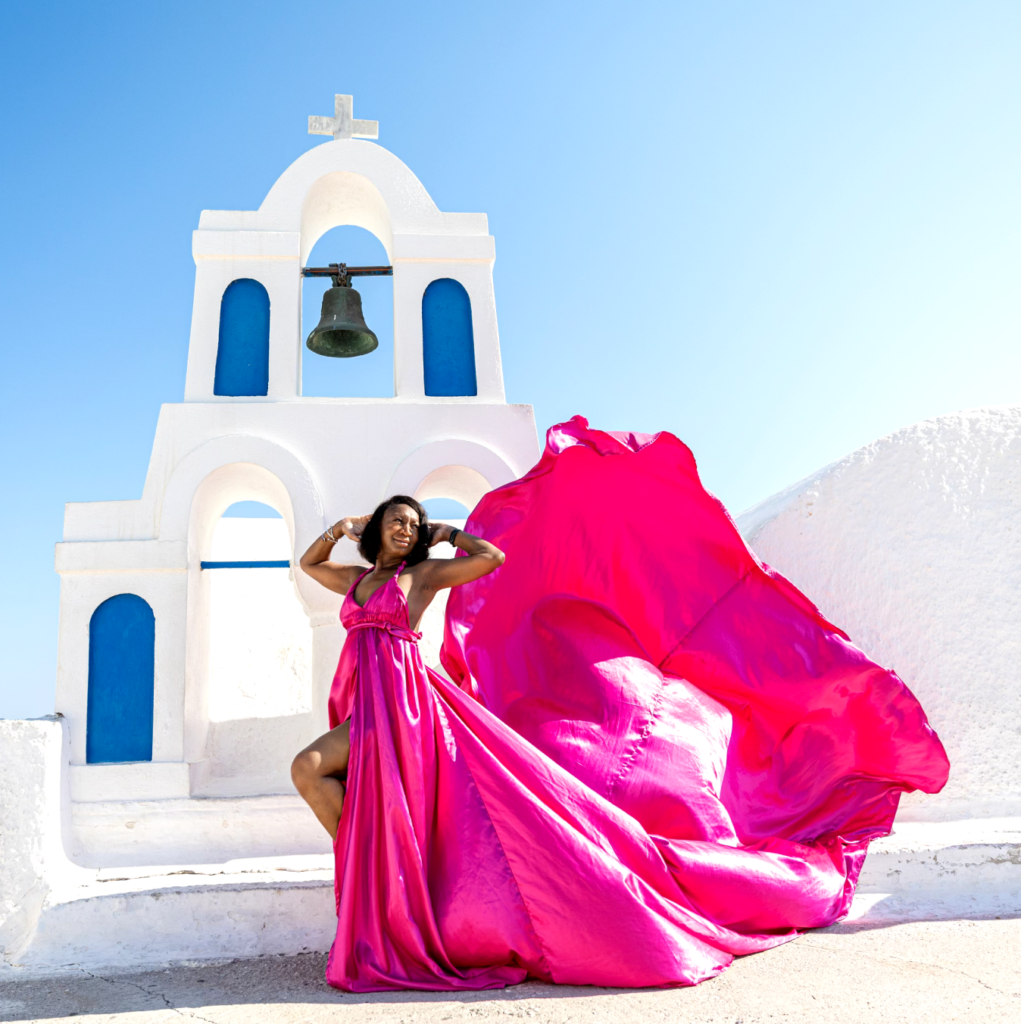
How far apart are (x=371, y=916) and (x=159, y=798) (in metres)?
2.00

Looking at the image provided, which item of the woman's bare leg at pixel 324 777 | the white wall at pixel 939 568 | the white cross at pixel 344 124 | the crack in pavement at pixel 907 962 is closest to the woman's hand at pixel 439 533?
the woman's bare leg at pixel 324 777

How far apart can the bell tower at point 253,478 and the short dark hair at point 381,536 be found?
128 centimetres

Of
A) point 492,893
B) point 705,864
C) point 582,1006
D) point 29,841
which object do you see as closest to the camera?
point 582,1006

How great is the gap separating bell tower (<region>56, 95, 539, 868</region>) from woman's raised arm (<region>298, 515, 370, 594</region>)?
3.82 ft

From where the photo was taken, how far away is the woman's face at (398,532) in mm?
3078

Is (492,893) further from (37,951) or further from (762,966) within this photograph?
(37,951)

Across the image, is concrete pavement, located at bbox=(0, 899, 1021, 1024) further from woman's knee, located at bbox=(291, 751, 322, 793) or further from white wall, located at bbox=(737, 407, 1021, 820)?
white wall, located at bbox=(737, 407, 1021, 820)

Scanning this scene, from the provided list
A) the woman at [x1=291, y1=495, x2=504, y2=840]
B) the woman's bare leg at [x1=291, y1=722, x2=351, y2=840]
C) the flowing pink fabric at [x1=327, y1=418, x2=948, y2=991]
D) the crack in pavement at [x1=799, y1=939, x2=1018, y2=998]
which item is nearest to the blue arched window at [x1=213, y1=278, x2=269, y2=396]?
the flowing pink fabric at [x1=327, y1=418, x2=948, y2=991]

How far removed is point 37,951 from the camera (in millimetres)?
3109

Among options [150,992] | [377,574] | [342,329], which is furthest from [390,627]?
[342,329]

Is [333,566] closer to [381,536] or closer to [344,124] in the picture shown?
[381,536]

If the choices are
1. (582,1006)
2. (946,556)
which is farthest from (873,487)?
(582,1006)

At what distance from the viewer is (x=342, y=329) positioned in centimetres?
535

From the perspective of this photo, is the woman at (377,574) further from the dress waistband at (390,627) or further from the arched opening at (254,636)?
the arched opening at (254,636)
